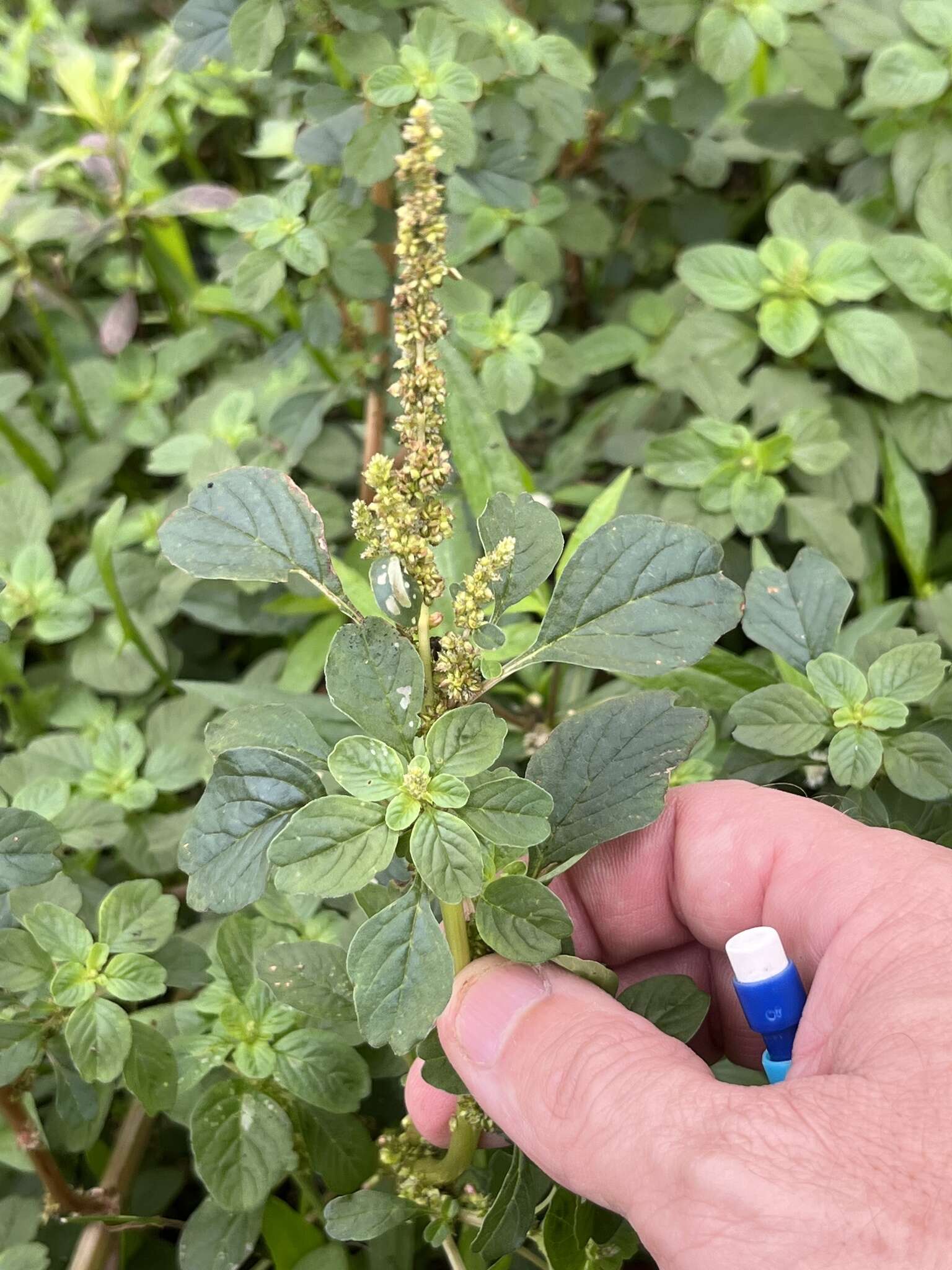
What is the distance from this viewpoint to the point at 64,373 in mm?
2109

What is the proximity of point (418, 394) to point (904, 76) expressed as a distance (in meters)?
1.30

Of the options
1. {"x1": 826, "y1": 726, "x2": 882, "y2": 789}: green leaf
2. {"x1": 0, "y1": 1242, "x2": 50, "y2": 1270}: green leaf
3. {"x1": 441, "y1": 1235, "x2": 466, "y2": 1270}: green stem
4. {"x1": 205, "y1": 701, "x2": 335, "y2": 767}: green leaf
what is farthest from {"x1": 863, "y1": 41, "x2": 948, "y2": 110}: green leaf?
{"x1": 0, "y1": 1242, "x2": 50, "y2": 1270}: green leaf

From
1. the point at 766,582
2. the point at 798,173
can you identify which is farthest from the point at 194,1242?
the point at 798,173

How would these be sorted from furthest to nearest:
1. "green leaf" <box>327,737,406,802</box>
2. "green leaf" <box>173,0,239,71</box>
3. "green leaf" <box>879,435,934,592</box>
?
"green leaf" <box>879,435,934,592</box>
"green leaf" <box>173,0,239,71</box>
"green leaf" <box>327,737,406,802</box>

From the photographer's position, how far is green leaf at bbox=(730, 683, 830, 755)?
121cm

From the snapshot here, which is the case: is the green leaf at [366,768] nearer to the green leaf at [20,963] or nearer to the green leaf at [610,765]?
the green leaf at [610,765]

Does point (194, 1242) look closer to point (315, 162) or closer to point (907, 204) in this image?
point (315, 162)

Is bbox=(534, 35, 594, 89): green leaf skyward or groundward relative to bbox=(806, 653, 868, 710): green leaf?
skyward

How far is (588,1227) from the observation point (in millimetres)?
1029

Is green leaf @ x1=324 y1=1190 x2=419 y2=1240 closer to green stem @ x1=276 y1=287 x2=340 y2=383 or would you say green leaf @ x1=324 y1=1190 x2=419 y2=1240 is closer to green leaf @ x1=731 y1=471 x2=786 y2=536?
green leaf @ x1=731 y1=471 x2=786 y2=536

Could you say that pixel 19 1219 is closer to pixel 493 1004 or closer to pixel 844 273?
pixel 493 1004

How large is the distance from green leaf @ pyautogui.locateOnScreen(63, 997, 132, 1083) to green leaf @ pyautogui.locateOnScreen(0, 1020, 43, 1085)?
0.05 metres

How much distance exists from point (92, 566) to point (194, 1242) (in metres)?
1.05

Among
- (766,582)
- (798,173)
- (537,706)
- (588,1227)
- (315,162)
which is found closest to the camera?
(588,1227)
